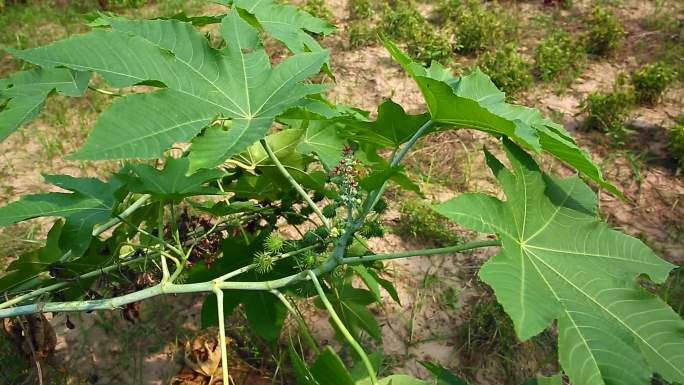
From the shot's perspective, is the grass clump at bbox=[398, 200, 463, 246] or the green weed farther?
the green weed

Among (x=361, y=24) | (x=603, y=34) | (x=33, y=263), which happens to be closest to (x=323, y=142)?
(x=33, y=263)

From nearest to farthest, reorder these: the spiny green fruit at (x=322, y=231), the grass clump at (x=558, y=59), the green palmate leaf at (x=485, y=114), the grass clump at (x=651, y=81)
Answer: the green palmate leaf at (x=485, y=114) → the spiny green fruit at (x=322, y=231) → the grass clump at (x=651, y=81) → the grass clump at (x=558, y=59)

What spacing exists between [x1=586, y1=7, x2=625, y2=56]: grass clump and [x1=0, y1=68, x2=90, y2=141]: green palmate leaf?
146 inches

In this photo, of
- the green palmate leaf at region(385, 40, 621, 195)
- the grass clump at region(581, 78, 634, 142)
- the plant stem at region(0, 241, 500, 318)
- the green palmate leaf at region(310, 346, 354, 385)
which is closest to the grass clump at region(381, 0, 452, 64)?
the grass clump at region(581, 78, 634, 142)

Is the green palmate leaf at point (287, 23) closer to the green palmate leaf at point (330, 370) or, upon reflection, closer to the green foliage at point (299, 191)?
the green foliage at point (299, 191)

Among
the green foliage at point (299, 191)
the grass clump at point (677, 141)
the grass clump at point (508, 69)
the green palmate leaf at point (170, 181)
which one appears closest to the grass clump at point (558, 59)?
the grass clump at point (508, 69)

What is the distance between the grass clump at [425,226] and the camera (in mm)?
2917

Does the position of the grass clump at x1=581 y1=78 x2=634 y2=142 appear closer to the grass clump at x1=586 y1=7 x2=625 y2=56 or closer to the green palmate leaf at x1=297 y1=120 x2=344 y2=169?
the grass clump at x1=586 y1=7 x2=625 y2=56

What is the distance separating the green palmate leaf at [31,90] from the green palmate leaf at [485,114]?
90 cm

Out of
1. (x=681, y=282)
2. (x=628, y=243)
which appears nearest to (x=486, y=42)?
(x=681, y=282)

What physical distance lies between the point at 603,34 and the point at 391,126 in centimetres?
332

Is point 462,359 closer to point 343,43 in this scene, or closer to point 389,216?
point 389,216

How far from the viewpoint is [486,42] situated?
13.8 feet

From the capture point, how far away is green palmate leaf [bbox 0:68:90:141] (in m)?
1.47
